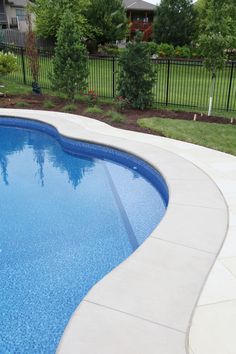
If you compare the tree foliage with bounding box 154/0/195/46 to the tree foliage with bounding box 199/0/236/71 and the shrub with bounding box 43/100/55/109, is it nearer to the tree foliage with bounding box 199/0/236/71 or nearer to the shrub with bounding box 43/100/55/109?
the shrub with bounding box 43/100/55/109

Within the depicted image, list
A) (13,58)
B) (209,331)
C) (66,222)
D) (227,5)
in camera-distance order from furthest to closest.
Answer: (13,58), (227,5), (66,222), (209,331)

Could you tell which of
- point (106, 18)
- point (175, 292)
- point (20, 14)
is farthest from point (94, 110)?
point (20, 14)

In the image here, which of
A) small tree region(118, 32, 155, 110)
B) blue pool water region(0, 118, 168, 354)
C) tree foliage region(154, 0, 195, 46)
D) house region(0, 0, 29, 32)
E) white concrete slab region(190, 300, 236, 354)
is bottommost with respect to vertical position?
blue pool water region(0, 118, 168, 354)

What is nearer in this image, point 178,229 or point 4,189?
point 178,229

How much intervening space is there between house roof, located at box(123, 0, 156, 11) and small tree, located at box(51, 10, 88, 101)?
2906 cm

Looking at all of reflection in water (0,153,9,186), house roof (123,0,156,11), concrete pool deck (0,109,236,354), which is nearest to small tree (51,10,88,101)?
reflection in water (0,153,9,186)

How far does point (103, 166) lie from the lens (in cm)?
825

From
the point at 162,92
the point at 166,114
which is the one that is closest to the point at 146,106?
the point at 166,114

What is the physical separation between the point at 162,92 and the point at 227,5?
5.94m

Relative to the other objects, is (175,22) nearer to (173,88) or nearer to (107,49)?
(107,49)

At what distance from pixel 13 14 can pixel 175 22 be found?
2311 centimetres

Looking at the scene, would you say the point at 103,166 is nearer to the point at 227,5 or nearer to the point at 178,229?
the point at 178,229

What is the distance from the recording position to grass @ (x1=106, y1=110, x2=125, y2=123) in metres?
10.6

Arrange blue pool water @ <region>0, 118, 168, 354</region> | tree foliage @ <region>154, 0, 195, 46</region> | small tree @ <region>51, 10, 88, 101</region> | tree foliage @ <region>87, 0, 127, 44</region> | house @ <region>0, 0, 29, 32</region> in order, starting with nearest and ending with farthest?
blue pool water @ <region>0, 118, 168, 354</region>, small tree @ <region>51, 10, 88, 101</region>, tree foliage @ <region>154, 0, 195, 46</region>, tree foliage @ <region>87, 0, 127, 44</region>, house @ <region>0, 0, 29, 32</region>
